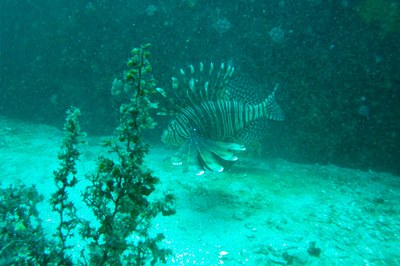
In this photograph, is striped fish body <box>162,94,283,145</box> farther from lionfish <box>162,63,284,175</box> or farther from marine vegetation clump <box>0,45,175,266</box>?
marine vegetation clump <box>0,45,175,266</box>

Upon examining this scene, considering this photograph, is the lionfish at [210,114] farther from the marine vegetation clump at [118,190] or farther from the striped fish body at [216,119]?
the marine vegetation clump at [118,190]

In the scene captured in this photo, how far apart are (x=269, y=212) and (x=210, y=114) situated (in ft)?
5.24

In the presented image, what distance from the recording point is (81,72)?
25.9 ft

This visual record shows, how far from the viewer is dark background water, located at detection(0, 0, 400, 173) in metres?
5.40

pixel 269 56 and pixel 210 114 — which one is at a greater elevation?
pixel 269 56

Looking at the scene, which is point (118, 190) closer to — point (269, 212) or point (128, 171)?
point (128, 171)

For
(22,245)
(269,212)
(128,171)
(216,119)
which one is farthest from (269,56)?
(22,245)

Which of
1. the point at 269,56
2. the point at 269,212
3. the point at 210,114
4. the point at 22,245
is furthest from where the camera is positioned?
the point at 269,56

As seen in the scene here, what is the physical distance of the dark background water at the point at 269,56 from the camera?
213 inches

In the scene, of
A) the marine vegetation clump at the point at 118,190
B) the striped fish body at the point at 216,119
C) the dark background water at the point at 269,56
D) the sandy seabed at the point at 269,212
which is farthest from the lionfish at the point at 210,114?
the dark background water at the point at 269,56

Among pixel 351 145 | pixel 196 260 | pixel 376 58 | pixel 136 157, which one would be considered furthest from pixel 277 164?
pixel 136 157

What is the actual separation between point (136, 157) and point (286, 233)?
2.17 metres

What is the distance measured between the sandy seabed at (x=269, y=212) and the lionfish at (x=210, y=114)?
0.57 metres

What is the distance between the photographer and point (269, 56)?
6.12 metres
